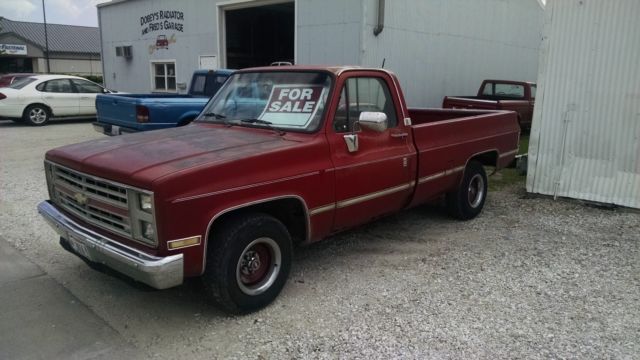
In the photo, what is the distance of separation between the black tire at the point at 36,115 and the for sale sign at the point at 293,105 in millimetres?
14080

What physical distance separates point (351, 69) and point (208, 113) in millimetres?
1513

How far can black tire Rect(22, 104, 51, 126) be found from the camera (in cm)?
1577

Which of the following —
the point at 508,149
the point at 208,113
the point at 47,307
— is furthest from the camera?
the point at 508,149

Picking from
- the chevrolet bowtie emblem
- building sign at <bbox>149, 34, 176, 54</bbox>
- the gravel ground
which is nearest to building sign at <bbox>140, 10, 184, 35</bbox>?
building sign at <bbox>149, 34, 176, 54</bbox>

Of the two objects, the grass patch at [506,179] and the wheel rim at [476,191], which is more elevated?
the wheel rim at [476,191]

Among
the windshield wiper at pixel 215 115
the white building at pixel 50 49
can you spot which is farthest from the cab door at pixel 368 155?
the white building at pixel 50 49

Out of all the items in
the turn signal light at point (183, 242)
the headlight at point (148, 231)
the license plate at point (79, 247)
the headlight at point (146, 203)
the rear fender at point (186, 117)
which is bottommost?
the license plate at point (79, 247)

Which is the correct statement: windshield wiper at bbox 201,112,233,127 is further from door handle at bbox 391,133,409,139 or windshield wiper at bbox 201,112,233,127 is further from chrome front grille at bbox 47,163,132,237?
door handle at bbox 391,133,409,139

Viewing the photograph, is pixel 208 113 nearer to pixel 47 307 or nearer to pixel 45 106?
pixel 47 307

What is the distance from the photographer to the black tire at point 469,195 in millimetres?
6254

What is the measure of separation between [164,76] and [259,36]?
474 cm

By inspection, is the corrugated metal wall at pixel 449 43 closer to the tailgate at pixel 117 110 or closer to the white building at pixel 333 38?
the white building at pixel 333 38

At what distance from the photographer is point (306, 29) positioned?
12023 millimetres

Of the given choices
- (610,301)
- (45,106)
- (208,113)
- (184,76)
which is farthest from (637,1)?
(45,106)
